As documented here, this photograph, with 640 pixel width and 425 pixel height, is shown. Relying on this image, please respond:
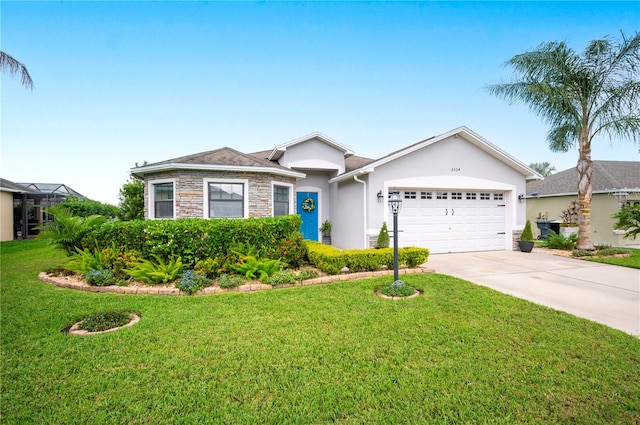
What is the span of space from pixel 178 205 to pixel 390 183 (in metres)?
7.19

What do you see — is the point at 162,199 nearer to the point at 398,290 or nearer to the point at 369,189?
the point at 369,189

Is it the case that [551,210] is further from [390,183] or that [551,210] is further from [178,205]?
[178,205]

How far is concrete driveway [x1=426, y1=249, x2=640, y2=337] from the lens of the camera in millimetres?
4719

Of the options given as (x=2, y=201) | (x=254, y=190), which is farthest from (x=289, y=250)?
(x=2, y=201)

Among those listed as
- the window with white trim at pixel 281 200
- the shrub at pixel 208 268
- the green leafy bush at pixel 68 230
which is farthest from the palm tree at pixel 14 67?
the shrub at pixel 208 268

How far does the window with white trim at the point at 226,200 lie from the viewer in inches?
366

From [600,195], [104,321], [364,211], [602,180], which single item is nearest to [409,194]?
[364,211]

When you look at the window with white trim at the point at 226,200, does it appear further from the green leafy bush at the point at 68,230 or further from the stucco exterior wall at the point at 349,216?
the stucco exterior wall at the point at 349,216

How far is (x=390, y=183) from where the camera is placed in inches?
407

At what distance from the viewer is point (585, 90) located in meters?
10.6

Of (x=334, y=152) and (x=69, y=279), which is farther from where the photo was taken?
(x=334, y=152)

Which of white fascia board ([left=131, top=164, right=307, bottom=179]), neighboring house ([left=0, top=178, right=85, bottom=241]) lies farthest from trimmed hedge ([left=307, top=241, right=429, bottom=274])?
neighboring house ([left=0, top=178, right=85, bottom=241])

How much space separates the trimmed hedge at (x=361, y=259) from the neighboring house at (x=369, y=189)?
286cm

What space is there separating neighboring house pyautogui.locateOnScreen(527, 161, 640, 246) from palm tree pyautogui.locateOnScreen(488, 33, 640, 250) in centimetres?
586
